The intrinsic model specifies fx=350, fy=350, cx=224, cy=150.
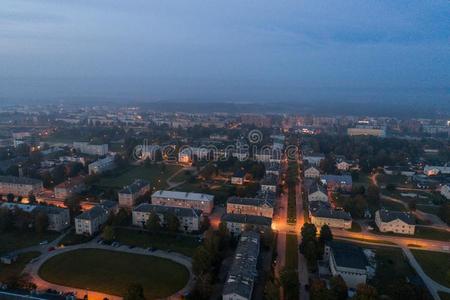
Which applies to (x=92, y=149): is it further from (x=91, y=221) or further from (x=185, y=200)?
(x=91, y=221)

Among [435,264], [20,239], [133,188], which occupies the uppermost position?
[133,188]

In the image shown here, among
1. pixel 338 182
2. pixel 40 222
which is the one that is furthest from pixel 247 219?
pixel 338 182

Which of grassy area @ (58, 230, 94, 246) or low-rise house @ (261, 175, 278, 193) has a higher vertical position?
low-rise house @ (261, 175, 278, 193)

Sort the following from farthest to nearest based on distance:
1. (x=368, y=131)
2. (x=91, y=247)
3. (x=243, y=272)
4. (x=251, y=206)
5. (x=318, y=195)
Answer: (x=368, y=131)
(x=318, y=195)
(x=251, y=206)
(x=91, y=247)
(x=243, y=272)

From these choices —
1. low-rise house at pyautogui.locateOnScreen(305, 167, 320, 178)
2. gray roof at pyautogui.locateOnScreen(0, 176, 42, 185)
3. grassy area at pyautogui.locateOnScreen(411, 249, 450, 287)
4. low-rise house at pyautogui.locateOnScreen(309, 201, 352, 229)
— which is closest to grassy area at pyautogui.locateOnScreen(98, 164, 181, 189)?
gray roof at pyautogui.locateOnScreen(0, 176, 42, 185)

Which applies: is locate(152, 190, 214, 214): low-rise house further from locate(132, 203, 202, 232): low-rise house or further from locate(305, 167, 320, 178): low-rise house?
locate(305, 167, 320, 178): low-rise house

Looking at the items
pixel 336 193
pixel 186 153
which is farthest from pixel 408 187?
pixel 186 153

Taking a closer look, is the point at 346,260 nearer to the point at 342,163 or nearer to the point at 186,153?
the point at 342,163
